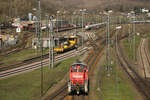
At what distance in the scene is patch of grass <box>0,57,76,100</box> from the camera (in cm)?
2716

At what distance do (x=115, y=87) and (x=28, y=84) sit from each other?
42.0ft

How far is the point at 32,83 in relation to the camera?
32562 mm

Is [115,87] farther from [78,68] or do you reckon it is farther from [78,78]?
[78,68]

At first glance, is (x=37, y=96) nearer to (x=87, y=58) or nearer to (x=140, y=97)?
(x=140, y=97)

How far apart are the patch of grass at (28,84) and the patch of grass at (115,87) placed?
734 centimetres

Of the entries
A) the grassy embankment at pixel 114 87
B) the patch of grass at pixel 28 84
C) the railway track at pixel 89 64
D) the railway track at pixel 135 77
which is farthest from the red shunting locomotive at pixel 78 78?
the railway track at pixel 135 77

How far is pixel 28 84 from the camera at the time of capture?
105ft

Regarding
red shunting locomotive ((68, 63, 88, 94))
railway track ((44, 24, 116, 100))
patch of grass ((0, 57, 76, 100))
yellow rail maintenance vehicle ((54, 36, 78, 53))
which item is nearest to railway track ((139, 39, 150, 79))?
railway track ((44, 24, 116, 100))

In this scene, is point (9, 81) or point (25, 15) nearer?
point (9, 81)

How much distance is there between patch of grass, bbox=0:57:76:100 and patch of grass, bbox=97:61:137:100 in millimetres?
7338

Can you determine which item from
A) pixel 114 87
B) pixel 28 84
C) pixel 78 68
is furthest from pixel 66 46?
pixel 78 68

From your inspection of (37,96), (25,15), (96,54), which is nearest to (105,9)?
(25,15)

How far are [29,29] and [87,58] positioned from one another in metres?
55.4

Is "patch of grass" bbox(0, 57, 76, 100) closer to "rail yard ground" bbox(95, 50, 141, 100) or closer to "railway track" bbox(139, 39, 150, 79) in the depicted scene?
"rail yard ground" bbox(95, 50, 141, 100)
